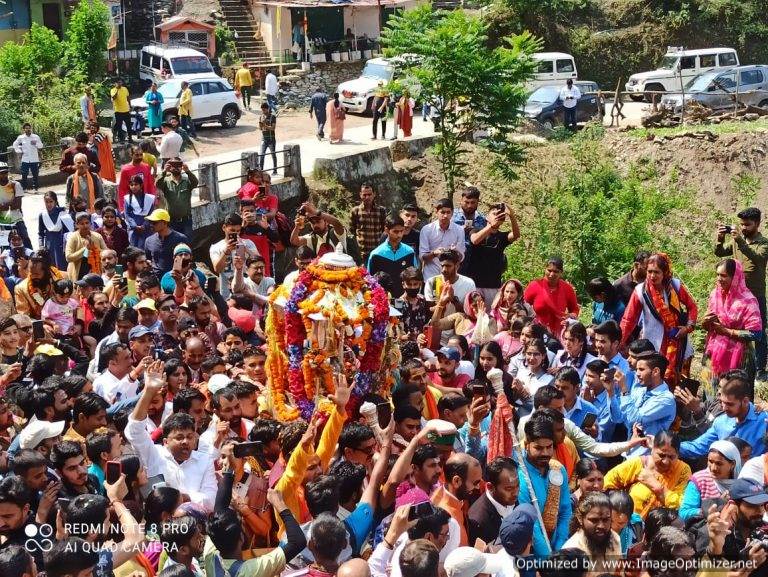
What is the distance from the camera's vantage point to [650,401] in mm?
8430

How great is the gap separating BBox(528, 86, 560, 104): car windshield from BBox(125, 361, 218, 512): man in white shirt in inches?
726

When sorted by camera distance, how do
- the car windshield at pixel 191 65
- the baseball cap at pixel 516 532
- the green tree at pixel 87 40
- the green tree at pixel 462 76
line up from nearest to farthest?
the baseball cap at pixel 516 532 → the green tree at pixel 462 76 → the green tree at pixel 87 40 → the car windshield at pixel 191 65

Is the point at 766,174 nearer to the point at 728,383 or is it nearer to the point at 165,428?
the point at 728,383

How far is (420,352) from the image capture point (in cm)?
963

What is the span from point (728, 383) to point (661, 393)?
0.59 m

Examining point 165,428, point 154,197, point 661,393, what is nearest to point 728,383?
point 661,393

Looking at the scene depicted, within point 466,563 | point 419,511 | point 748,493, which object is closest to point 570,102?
point 748,493

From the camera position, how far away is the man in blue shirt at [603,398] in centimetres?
871

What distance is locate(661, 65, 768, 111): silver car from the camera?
80.9 feet

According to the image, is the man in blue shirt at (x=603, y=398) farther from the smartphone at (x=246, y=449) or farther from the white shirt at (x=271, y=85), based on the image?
the white shirt at (x=271, y=85)

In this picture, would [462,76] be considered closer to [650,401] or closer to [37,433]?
[650,401]

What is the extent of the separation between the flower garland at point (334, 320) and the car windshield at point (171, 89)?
15.9 m

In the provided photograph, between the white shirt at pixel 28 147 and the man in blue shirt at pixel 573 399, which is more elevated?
A: the white shirt at pixel 28 147

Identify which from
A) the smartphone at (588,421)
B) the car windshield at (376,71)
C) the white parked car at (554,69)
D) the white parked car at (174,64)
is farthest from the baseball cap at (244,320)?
the white parked car at (554,69)
